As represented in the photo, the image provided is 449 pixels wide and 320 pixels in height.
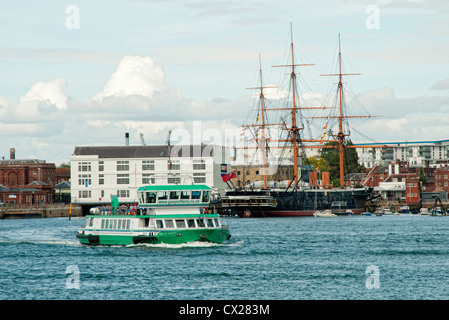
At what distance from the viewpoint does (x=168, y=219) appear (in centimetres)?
6469

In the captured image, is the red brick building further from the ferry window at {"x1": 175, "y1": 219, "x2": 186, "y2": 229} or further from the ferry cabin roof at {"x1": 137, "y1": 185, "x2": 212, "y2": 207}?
the ferry window at {"x1": 175, "y1": 219, "x2": 186, "y2": 229}

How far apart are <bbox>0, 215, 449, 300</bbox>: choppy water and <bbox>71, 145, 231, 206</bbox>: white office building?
91.1 meters

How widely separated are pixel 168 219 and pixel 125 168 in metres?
106

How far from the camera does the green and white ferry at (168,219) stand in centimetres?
6462

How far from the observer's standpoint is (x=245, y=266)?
179ft

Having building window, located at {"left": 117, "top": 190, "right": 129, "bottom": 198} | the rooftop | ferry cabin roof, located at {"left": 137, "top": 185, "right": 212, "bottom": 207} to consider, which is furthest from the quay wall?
ferry cabin roof, located at {"left": 137, "top": 185, "right": 212, "bottom": 207}

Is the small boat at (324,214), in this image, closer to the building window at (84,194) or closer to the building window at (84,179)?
the building window at (84,194)

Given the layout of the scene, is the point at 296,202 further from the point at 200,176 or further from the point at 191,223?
the point at 191,223

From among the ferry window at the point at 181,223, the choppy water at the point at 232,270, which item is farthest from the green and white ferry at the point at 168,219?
the choppy water at the point at 232,270

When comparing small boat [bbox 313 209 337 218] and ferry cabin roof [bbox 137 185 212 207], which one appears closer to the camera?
ferry cabin roof [bbox 137 185 212 207]

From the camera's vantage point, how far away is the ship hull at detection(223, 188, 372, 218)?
148 m

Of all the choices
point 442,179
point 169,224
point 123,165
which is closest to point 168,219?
point 169,224

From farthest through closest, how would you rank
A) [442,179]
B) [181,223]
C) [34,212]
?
[442,179]
[34,212]
[181,223]
